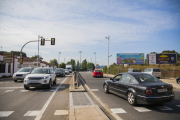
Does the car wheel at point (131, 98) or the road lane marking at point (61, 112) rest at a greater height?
the car wheel at point (131, 98)

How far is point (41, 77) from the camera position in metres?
10.3

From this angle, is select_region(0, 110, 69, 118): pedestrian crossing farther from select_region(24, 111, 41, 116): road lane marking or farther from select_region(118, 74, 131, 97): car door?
select_region(118, 74, 131, 97): car door

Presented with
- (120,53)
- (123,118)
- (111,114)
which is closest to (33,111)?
(111,114)

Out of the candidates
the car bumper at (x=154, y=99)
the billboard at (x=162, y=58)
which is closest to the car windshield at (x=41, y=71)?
the car bumper at (x=154, y=99)

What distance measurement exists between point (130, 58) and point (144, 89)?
41465mm

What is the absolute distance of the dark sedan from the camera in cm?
560

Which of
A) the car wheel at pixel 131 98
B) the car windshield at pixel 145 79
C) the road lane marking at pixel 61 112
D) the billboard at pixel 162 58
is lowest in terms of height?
the road lane marking at pixel 61 112

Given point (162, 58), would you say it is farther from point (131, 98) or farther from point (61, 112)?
point (61, 112)

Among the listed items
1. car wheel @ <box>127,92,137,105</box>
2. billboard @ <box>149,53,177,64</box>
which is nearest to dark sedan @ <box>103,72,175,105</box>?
car wheel @ <box>127,92,137,105</box>

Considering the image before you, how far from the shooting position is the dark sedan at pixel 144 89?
5.60 metres

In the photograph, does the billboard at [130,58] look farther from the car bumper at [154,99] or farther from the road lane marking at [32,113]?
the road lane marking at [32,113]

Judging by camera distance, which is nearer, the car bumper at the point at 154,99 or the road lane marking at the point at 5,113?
the road lane marking at the point at 5,113

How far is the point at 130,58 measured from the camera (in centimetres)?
4569

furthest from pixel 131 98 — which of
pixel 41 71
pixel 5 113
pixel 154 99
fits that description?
pixel 41 71
